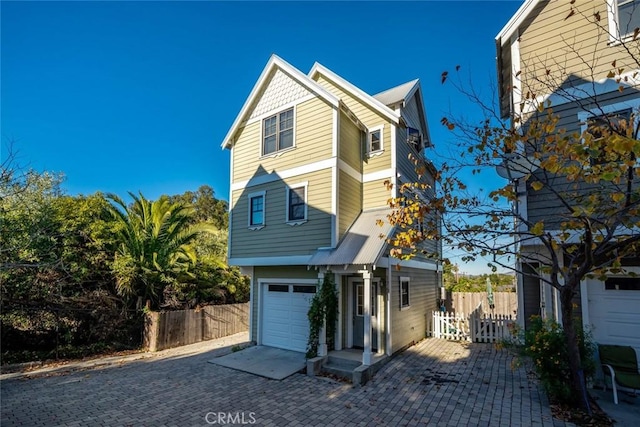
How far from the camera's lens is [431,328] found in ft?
44.8

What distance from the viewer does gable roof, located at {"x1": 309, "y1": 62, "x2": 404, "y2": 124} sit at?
11.2 meters

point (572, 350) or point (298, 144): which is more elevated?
point (298, 144)

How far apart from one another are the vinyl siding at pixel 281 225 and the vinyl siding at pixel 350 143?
1.02 metres

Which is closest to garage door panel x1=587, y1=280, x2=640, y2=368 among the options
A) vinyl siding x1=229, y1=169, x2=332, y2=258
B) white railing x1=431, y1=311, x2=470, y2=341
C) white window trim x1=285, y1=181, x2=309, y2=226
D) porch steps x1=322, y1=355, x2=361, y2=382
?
porch steps x1=322, y1=355, x2=361, y2=382

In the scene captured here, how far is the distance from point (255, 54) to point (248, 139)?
403 centimetres

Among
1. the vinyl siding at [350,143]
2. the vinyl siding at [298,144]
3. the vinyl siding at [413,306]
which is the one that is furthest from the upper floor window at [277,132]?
A: the vinyl siding at [413,306]

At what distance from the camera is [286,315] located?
36.8 ft

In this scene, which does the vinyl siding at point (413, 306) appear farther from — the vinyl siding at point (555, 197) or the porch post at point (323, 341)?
the vinyl siding at point (555, 197)

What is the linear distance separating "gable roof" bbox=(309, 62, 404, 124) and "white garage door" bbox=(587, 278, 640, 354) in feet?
23.7

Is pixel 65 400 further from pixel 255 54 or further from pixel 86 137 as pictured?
pixel 255 54

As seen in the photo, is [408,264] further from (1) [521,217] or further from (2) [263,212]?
(1) [521,217]

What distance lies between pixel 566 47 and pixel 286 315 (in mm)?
10776

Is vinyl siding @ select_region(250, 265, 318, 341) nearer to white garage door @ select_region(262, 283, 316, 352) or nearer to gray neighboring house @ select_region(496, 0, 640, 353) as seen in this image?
white garage door @ select_region(262, 283, 316, 352)

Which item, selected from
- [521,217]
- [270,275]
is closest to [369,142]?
[270,275]
